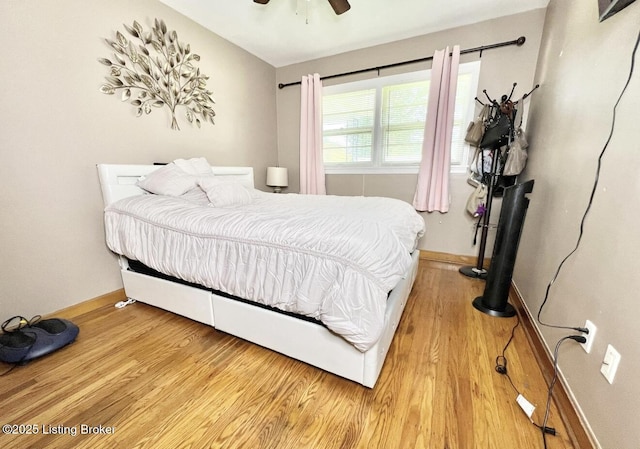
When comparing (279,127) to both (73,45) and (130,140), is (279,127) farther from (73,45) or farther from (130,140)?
(73,45)

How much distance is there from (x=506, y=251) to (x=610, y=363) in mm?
949

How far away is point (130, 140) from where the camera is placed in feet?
6.85

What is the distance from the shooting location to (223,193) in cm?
196

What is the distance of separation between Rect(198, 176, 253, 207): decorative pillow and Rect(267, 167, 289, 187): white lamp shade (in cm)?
138

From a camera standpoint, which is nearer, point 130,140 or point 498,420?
point 498,420

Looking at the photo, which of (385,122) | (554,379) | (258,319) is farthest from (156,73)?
(554,379)

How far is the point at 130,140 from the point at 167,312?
4.86ft

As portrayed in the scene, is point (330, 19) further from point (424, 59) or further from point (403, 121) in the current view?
point (403, 121)

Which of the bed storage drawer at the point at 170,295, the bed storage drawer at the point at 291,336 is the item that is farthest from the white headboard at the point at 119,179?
the bed storage drawer at the point at 291,336

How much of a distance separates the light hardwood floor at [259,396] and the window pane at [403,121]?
7.08 feet

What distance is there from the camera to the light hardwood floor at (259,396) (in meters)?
0.95

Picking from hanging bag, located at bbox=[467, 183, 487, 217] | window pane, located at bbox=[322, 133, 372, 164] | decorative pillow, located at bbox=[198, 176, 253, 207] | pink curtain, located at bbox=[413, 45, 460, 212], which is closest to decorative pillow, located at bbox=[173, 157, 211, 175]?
decorative pillow, located at bbox=[198, 176, 253, 207]

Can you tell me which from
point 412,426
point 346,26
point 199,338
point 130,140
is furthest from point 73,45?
point 412,426

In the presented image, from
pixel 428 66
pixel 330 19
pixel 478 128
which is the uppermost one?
pixel 330 19
